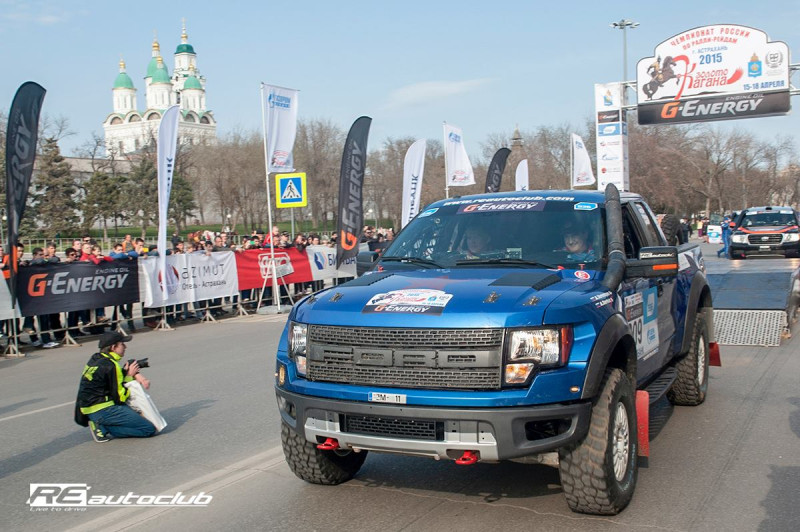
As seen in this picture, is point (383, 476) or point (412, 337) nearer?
point (412, 337)

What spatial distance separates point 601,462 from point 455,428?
90 cm

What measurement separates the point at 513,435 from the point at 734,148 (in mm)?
87331

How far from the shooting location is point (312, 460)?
521 cm

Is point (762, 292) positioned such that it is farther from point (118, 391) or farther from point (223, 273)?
point (223, 273)

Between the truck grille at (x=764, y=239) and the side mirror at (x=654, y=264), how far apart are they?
21686mm

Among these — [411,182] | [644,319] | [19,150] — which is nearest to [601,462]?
[644,319]

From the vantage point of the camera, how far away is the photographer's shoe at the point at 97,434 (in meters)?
7.21

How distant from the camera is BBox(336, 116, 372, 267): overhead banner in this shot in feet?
66.6

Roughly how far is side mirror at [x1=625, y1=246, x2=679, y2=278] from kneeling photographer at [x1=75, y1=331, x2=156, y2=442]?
181 inches

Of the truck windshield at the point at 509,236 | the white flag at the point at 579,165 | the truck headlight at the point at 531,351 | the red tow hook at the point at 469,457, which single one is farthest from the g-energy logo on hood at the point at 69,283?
the white flag at the point at 579,165

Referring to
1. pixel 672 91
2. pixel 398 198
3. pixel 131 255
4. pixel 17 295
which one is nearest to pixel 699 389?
pixel 17 295

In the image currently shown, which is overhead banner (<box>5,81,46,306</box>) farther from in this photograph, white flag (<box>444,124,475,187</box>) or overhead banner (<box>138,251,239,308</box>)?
white flag (<box>444,124,475,187</box>)

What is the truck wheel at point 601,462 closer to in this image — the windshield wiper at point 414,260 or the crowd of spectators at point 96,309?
the windshield wiper at point 414,260

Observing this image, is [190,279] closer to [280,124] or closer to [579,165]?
[280,124]
